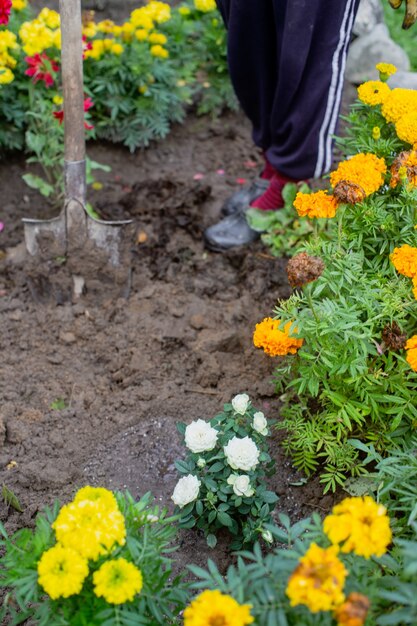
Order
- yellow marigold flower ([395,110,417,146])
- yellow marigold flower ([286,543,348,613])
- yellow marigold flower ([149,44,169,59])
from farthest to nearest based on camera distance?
yellow marigold flower ([149,44,169,59]), yellow marigold flower ([395,110,417,146]), yellow marigold flower ([286,543,348,613])

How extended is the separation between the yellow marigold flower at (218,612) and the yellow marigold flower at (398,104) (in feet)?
5.18

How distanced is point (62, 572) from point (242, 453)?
62 cm

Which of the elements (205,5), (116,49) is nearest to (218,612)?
(116,49)

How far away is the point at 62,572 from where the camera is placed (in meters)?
1.31

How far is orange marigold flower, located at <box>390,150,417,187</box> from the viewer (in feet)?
6.68

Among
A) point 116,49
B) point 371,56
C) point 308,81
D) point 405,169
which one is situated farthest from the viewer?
point 371,56

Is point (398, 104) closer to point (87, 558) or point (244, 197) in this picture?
point (244, 197)

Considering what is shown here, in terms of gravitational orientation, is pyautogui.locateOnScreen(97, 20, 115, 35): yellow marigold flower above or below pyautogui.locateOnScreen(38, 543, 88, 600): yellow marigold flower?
above

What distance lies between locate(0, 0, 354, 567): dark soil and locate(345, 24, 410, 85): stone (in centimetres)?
131

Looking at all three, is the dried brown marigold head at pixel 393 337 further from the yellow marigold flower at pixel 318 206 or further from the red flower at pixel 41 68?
the red flower at pixel 41 68

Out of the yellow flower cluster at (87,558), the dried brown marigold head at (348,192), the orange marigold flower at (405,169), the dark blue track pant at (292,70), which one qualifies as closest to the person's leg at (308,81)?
the dark blue track pant at (292,70)

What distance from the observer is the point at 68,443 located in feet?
7.77

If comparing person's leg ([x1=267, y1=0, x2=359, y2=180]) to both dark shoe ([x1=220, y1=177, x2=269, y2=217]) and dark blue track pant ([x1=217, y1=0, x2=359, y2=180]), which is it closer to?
dark blue track pant ([x1=217, y1=0, x2=359, y2=180])

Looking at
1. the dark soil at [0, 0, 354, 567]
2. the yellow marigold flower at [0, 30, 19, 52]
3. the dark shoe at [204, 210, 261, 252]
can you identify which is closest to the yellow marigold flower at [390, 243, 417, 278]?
the dark soil at [0, 0, 354, 567]
